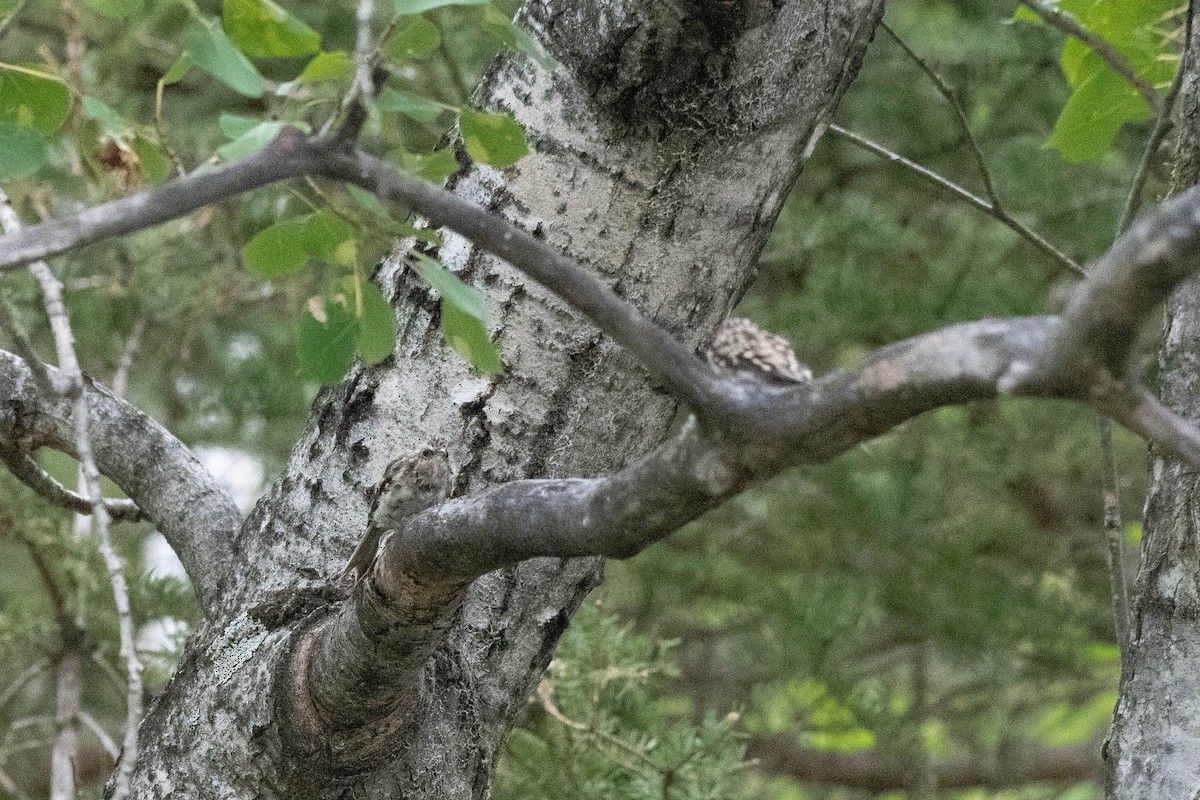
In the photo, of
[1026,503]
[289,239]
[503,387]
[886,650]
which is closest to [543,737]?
[503,387]

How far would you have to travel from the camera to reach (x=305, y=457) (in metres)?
Answer: 1.16

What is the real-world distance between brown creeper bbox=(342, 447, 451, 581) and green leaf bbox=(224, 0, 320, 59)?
12.6 inches

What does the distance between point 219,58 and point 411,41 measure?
0.13 metres

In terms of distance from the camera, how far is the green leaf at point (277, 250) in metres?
0.90

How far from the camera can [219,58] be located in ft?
2.52

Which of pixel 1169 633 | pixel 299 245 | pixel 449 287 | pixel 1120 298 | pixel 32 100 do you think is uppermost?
pixel 32 100

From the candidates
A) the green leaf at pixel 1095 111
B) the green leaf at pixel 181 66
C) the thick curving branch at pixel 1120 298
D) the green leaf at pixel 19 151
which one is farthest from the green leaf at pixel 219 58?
the green leaf at pixel 1095 111

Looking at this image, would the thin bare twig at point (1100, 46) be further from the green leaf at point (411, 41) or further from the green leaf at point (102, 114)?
the green leaf at point (102, 114)

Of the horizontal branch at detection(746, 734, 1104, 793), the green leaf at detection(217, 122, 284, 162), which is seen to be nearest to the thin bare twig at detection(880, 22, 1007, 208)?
the green leaf at detection(217, 122, 284, 162)

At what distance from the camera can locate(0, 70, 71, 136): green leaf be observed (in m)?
0.98

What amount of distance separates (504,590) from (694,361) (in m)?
0.53

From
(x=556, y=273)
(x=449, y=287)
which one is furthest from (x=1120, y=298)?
(x=449, y=287)

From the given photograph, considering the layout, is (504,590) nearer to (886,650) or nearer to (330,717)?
(330,717)

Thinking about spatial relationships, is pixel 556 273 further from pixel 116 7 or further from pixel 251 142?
pixel 116 7
